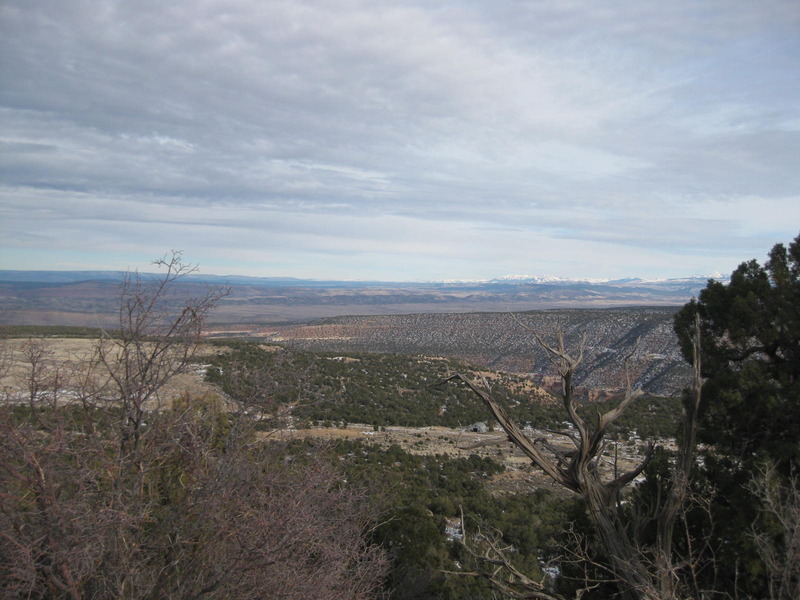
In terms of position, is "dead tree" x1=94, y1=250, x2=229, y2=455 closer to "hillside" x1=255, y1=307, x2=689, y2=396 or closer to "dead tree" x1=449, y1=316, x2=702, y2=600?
"dead tree" x1=449, y1=316, x2=702, y2=600

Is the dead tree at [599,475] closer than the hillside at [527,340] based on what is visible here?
Yes

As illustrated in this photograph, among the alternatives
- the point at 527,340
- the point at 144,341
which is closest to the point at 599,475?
the point at 144,341

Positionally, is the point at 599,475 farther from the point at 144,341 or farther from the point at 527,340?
the point at 527,340

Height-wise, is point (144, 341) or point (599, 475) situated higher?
point (144, 341)

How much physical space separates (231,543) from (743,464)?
6368 millimetres

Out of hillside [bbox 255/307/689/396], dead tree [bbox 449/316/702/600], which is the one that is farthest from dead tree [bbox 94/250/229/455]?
hillside [bbox 255/307/689/396]

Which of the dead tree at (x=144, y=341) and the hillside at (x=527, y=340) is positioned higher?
the dead tree at (x=144, y=341)

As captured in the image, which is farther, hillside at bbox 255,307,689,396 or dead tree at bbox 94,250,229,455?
hillside at bbox 255,307,689,396

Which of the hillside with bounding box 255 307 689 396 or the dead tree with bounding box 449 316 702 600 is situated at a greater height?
the dead tree with bounding box 449 316 702 600

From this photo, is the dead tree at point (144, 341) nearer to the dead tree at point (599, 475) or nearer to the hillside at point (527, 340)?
the dead tree at point (599, 475)

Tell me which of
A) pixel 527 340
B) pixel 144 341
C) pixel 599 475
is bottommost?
pixel 527 340

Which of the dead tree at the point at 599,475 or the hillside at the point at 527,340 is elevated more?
the dead tree at the point at 599,475

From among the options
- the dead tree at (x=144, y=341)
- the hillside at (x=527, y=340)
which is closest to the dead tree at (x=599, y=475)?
the dead tree at (x=144, y=341)

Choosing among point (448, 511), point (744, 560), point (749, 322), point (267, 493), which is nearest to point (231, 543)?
point (267, 493)
